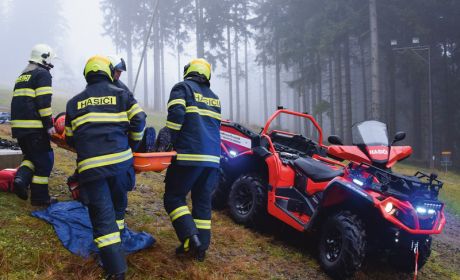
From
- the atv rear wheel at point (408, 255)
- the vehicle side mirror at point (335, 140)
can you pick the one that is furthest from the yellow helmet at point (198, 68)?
the atv rear wheel at point (408, 255)

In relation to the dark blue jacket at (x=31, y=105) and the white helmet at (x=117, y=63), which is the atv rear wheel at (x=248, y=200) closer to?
the white helmet at (x=117, y=63)

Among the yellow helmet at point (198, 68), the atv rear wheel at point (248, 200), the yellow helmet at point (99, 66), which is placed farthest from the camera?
the atv rear wheel at point (248, 200)

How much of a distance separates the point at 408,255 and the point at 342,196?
40.0 inches

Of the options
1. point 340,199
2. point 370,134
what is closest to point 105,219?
point 340,199

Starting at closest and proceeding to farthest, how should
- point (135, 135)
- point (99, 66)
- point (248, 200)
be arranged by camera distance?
point (99, 66)
point (135, 135)
point (248, 200)

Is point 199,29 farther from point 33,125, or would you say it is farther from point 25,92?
point 33,125

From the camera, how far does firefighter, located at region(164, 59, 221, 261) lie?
13.9ft

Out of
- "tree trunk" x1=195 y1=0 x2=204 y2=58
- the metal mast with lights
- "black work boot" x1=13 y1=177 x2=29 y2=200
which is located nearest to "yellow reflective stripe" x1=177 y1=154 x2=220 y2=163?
"black work boot" x1=13 y1=177 x2=29 y2=200

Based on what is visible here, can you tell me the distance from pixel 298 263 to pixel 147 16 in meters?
34.2

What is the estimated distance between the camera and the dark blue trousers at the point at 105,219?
11.2 ft

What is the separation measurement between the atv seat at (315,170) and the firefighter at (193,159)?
1421 millimetres

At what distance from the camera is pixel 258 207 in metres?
5.57

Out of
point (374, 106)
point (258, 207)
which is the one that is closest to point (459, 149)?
point (374, 106)

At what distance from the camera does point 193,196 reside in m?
4.53
